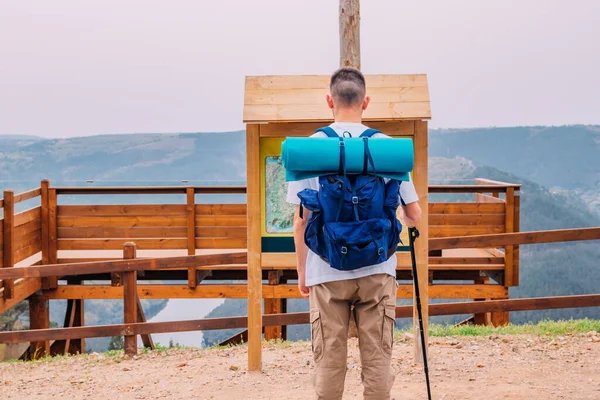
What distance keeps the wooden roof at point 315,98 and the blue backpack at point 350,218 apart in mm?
2557

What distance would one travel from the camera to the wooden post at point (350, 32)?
276 inches

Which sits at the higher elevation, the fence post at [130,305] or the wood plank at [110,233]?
the wood plank at [110,233]

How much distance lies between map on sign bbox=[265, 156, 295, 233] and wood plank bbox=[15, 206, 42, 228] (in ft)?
23.2

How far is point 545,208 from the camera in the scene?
66.4 feet

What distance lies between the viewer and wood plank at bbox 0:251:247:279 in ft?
24.8

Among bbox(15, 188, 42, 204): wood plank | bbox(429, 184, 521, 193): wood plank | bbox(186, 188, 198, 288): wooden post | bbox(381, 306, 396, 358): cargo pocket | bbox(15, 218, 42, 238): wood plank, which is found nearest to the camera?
bbox(381, 306, 396, 358): cargo pocket

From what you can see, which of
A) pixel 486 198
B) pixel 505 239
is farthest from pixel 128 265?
pixel 486 198

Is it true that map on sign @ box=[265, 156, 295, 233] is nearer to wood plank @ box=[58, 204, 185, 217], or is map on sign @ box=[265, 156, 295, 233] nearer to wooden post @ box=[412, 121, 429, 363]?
wooden post @ box=[412, 121, 429, 363]

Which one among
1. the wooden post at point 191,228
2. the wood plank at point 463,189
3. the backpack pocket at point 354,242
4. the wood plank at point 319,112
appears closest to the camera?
the backpack pocket at point 354,242

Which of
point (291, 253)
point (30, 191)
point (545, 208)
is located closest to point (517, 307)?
point (291, 253)

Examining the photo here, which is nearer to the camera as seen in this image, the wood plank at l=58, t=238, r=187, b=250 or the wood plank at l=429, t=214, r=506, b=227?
the wood plank at l=429, t=214, r=506, b=227

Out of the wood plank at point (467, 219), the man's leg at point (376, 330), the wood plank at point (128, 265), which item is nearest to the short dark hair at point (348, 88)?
the man's leg at point (376, 330)

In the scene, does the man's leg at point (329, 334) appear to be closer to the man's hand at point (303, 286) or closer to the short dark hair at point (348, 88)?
the man's hand at point (303, 286)

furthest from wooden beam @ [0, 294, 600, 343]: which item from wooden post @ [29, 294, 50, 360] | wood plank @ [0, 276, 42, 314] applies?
wooden post @ [29, 294, 50, 360]
